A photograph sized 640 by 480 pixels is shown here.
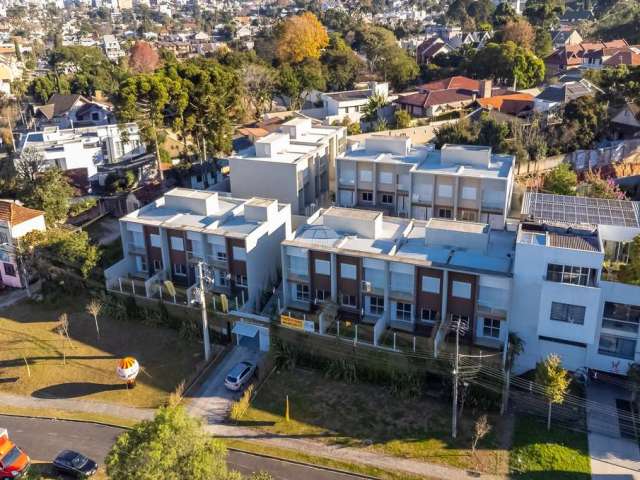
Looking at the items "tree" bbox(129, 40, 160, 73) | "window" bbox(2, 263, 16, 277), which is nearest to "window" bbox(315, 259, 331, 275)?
"window" bbox(2, 263, 16, 277)

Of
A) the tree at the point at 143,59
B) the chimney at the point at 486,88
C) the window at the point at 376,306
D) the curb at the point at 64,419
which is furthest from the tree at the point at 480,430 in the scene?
the tree at the point at 143,59

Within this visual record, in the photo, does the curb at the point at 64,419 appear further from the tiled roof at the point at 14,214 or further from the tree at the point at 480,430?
the tree at the point at 480,430

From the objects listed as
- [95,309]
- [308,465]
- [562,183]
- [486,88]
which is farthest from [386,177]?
[486,88]

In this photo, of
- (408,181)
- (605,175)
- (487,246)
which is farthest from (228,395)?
(605,175)

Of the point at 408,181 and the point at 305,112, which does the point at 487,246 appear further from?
the point at 305,112

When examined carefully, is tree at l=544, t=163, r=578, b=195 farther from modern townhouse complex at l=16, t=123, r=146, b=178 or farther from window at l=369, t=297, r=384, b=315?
modern townhouse complex at l=16, t=123, r=146, b=178
